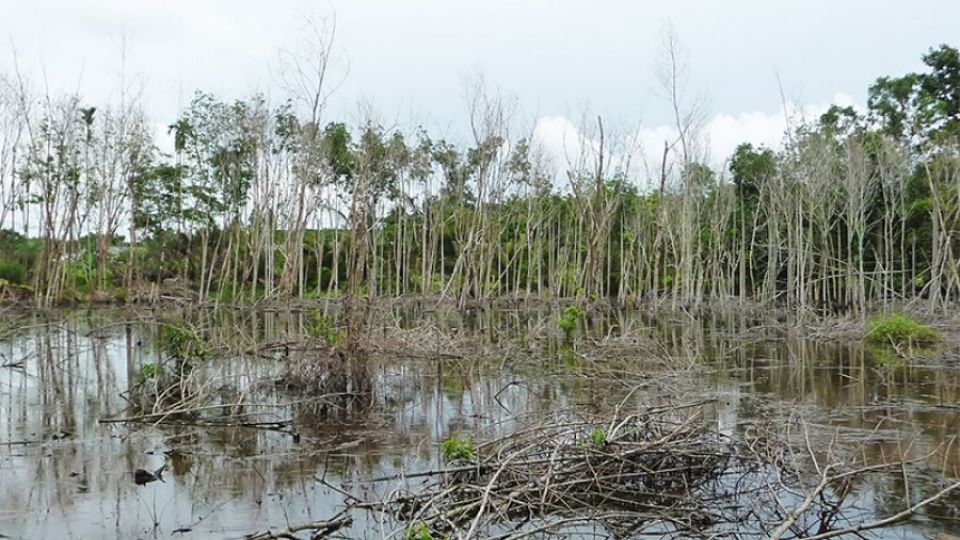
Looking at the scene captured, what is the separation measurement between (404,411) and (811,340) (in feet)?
47.9

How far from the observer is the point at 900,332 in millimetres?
19953

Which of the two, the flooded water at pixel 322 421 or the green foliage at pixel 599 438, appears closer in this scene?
the green foliage at pixel 599 438

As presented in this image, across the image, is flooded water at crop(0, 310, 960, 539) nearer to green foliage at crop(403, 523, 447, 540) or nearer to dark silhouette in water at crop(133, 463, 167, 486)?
dark silhouette in water at crop(133, 463, 167, 486)

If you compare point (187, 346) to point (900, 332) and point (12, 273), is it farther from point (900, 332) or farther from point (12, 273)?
point (12, 273)

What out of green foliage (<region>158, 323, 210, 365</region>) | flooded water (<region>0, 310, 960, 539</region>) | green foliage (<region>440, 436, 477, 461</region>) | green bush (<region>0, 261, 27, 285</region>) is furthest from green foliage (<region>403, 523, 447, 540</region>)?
green bush (<region>0, 261, 27, 285</region>)

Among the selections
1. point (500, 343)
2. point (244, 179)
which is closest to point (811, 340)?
point (500, 343)

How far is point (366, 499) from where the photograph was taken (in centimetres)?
659

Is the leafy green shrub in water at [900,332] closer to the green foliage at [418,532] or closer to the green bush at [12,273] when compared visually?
the green foliage at [418,532]

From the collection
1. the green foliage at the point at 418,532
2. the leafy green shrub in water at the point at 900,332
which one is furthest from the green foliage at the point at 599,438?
the leafy green shrub in water at the point at 900,332

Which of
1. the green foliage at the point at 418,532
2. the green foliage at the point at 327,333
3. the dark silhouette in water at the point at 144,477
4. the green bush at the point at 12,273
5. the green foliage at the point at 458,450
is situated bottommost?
the dark silhouette in water at the point at 144,477

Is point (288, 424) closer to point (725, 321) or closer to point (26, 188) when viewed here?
point (725, 321)

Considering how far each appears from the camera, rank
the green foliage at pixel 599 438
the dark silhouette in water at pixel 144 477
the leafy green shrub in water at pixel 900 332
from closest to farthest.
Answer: the green foliage at pixel 599 438 < the dark silhouette in water at pixel 144 477 < the leafy green shrub in water at pixel 900 332

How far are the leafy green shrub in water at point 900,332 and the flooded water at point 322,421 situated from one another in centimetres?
181

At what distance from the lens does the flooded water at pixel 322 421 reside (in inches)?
254
